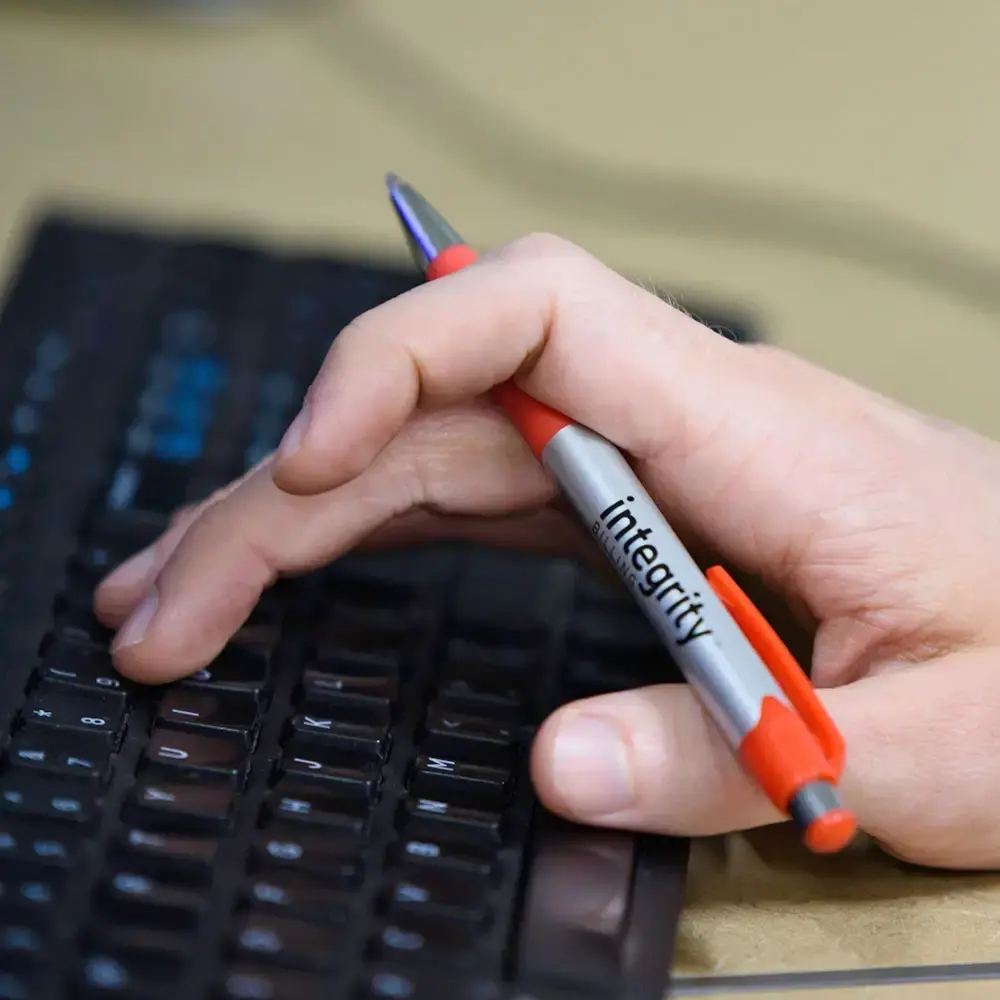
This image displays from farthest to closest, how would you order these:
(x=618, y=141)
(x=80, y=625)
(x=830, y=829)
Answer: (x=618, y=141), (x=80, y=625), (x=830, y=829)

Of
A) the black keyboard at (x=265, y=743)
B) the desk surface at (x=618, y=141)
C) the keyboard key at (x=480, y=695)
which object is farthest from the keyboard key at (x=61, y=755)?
the desk surface at (x=618, y=141)

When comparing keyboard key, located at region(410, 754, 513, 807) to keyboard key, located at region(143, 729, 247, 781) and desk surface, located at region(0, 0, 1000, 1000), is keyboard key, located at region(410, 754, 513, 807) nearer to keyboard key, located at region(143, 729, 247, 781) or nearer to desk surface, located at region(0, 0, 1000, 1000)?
keyboard key, located at region(143, 729, 247, 781)

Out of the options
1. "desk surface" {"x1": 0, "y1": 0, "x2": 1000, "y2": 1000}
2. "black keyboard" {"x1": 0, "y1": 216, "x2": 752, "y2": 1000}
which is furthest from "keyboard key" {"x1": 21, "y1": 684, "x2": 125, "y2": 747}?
"desk surface" {"x1": 0, "y1": 0, "x2": 1000, "y2": 1000}

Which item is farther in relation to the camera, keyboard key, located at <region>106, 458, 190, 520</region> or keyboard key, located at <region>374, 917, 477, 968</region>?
keyboard key, located at <region>106, 458, 190, 520</region>

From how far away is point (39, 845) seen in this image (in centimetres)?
33

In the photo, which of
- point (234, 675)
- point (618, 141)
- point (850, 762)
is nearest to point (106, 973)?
point (234, 675)

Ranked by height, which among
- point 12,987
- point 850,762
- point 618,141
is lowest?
point 12,987

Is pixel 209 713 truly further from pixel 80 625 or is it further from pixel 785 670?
pixel 785 670

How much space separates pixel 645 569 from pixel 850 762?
0.08m

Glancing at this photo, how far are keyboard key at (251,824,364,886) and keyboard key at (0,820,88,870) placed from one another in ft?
0.16

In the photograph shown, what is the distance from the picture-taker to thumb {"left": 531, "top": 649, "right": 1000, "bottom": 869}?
34 centimetres

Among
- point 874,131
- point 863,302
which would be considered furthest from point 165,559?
point 874,131

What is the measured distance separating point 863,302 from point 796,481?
28 cm

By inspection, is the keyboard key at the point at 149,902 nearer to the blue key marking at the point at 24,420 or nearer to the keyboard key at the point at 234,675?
the keyboard key at the point at 234,675
